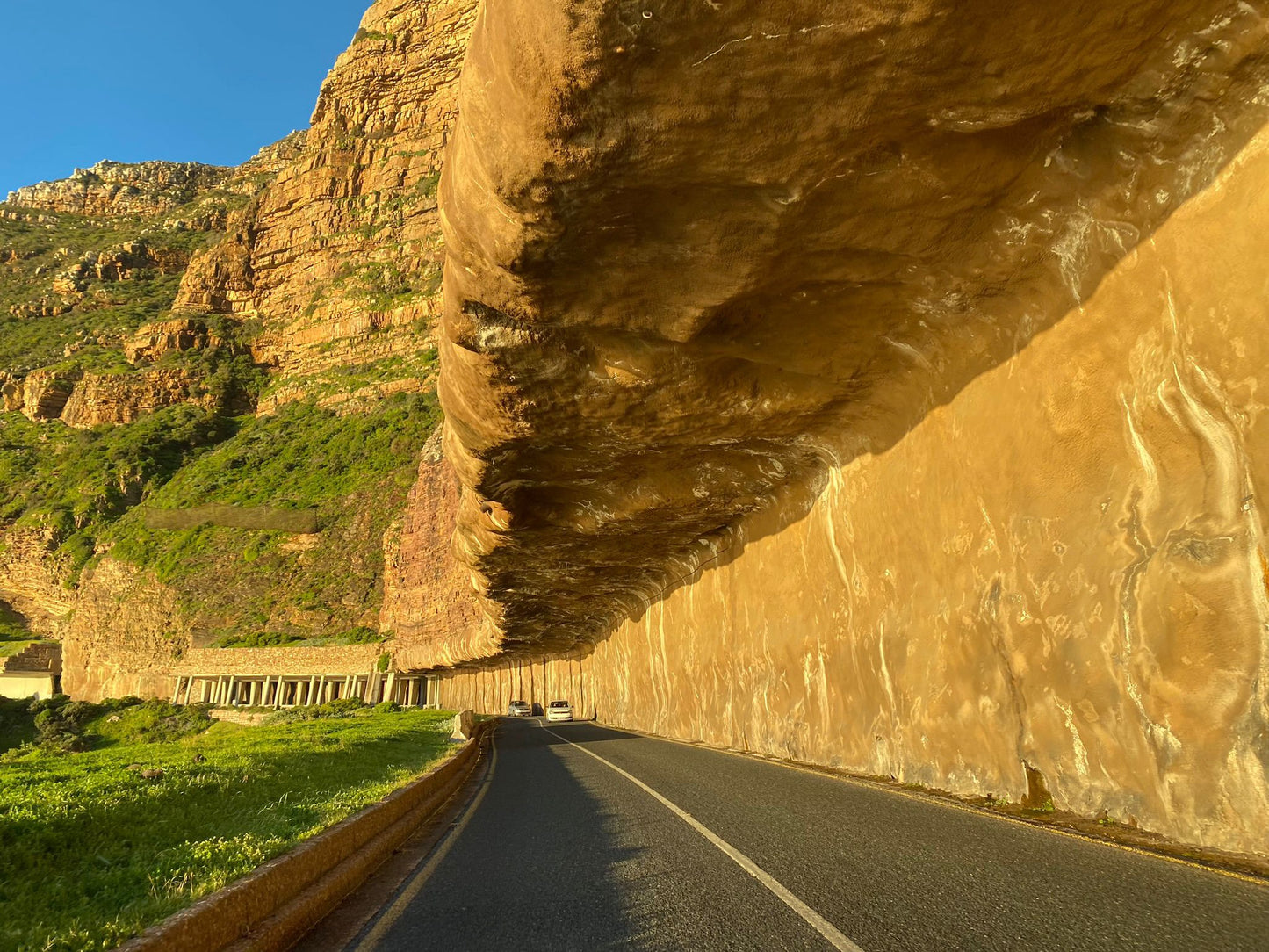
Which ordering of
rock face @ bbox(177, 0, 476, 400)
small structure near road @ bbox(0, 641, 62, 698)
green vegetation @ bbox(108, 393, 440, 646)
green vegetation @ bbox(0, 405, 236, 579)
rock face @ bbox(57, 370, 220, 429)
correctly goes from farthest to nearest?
rock face @ bbox(177, 0, 476, 400), rock face @ bbox(57, 370, 220, 429), green vegetation @ bbox(0, 405, 236, 579), green vegetation @ bbox(108, 393, 440, 646), small structure near road @ bbox(0, 641, 62, 698)

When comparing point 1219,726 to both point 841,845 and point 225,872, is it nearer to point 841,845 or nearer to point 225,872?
point 841,845

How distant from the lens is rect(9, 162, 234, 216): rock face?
141375 millimetres

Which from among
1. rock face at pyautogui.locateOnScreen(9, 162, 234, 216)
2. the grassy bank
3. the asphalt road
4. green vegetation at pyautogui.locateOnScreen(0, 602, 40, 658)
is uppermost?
rock face at pyautogui.locateOnScreen(9, 162, 234, 216)

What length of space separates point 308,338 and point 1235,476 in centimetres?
10964

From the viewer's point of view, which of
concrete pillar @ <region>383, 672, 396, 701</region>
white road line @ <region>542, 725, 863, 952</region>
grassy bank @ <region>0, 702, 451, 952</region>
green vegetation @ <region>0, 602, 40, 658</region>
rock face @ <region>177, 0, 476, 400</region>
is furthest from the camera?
rock face @ <region>177, 0, 476, 400</region>

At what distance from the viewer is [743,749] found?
52.0 feet

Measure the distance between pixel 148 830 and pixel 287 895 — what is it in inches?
111

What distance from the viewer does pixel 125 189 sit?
144 meters

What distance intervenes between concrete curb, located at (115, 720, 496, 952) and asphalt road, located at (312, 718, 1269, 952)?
42 centimetres

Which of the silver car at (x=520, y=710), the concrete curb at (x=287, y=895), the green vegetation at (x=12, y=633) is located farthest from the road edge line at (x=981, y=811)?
the green vegetation at (x=12, y=633)

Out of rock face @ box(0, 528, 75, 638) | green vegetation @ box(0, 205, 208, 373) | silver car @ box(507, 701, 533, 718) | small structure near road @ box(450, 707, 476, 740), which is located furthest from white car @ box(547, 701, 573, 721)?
green vegetation @ box(0, 205, 208, 373)

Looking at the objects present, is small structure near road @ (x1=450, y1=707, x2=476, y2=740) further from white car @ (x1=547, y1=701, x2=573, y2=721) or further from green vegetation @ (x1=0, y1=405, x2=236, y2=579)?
green vegetation @ (x1=0, y1=405, x2=236, y2=579)

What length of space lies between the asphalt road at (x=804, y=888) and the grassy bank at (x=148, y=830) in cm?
125

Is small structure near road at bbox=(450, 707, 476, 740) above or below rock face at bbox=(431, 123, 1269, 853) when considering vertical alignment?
below
